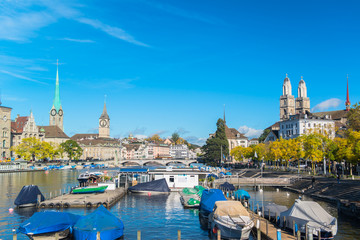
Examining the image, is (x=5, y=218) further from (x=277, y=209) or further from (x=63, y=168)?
(x=63, y=168)

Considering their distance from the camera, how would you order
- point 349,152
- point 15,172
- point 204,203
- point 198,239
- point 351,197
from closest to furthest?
point 198,239, point 204,203, point 351,197, point 349,152, point 15,172

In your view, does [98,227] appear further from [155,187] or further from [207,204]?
[155,187]

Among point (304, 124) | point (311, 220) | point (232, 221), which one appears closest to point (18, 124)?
point (304, 124)

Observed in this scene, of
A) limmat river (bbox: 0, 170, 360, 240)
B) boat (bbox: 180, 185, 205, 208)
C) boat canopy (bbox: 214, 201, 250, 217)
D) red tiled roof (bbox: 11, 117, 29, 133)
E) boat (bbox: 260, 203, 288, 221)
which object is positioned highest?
red tiled roof (bbox: 11, 117, 29, 133)

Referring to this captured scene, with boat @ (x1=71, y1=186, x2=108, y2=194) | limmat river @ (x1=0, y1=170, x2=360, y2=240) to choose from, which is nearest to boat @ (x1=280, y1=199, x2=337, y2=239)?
limmat river @ (x1=0, y1=170, x2=360, y2=240)

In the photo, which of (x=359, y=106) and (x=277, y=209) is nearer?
(x=277, y=209)

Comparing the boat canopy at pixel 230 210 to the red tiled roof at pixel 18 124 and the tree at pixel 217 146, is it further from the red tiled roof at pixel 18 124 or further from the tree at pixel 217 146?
the red tiled roof at pixel 18 124

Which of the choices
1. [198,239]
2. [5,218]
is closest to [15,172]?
[5,218]

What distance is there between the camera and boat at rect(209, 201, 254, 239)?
29.1 metres

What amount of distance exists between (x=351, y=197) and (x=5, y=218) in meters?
47.3

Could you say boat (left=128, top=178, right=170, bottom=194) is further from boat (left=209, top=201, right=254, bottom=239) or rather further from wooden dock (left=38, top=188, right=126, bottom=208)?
boat (left=209, top=201, right=254, bottom=239)

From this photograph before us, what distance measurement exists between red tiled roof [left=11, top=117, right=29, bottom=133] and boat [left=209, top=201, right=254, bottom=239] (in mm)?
161603

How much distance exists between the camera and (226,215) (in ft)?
99.4

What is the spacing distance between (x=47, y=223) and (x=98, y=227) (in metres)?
4.46
